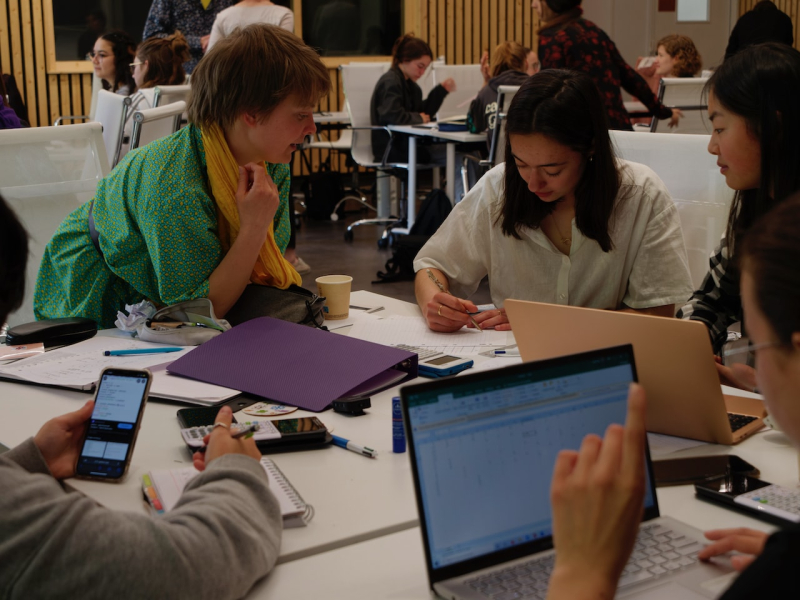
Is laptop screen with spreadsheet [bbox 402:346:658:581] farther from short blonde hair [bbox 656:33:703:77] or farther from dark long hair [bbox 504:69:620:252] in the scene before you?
short blonde hair [bbox 656:33:703:77]

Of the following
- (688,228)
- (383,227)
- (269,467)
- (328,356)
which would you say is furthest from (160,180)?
(383,227)

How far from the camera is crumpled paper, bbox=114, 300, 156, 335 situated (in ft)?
6.55

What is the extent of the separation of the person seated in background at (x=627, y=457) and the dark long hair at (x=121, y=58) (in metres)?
5.47

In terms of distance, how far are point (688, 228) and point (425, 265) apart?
0.68m

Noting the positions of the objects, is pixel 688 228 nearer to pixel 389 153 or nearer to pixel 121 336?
pixel 121 336

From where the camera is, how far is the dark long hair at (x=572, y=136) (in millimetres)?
1957

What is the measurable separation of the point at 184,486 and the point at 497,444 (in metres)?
0.45

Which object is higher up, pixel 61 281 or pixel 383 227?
pixel 61 281

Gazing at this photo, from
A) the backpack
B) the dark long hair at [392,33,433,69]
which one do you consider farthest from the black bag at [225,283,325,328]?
the dark long hair at [392,33,433,69]

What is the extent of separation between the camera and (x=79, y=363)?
5.77ft

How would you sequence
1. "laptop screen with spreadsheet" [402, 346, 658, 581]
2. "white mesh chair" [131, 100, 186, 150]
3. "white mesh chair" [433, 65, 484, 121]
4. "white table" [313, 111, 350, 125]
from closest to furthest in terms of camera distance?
1. "laptop screen with spreadsheet" [402, 346, 658, 581]
2. "white mesh chair" [131, 100, 186, 150]
3. "white table" [313, 111, 350, 125]
4. "white mesh chair" [433, 65, 484, 121]

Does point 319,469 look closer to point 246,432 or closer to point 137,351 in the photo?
point 246,432

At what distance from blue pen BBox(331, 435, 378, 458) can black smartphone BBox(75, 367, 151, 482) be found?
30 centimetres

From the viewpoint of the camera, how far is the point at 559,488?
0.79m
